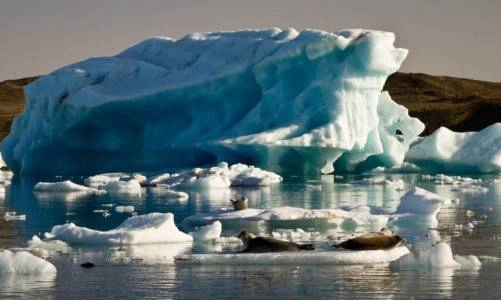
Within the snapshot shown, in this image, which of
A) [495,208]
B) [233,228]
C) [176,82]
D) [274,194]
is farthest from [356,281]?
[176,82]

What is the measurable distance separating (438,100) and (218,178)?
170ft

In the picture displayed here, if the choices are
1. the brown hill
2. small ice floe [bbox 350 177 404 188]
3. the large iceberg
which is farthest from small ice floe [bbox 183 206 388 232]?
the brown hill

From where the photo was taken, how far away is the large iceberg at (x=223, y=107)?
2542 cm

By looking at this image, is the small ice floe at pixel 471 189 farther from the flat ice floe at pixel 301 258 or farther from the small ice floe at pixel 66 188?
the flat ice floe at pixel 301 258

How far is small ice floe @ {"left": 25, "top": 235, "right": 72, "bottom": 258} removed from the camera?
429 inches

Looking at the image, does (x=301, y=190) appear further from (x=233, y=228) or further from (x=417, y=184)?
(x=233, y=228)

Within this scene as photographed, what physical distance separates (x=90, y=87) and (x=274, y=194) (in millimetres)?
9168

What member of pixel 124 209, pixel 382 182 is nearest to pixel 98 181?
pixel 382 182

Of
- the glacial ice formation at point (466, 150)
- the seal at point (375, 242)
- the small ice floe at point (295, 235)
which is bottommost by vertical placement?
the seal at point (375, 242)

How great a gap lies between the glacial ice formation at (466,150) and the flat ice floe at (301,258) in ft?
63.8

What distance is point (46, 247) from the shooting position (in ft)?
37.0

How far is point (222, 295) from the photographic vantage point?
830 centimetres

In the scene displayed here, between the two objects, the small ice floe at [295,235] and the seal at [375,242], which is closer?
the seal at [375,242]

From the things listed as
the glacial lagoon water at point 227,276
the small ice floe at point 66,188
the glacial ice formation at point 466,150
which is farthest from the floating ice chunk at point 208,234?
the glacial ice formation at point 466,150
